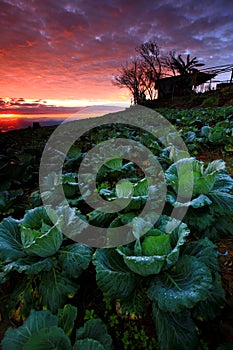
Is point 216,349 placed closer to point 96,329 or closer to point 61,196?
point 96,329

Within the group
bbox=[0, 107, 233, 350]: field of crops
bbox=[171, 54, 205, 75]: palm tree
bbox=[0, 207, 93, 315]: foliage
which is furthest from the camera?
bbox=[171, 54, 205, 75]: palm tree

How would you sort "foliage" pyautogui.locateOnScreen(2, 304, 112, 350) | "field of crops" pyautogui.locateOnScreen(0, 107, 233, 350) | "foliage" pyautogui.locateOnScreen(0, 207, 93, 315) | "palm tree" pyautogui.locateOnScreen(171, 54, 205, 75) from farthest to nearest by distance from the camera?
1. "palm tree" pyautogui.locateOnScreen(171, 54, 205, 75)
2. "foliage" pyautogui.locateOnScreen(0, 207, 93, 315)
3. "field of crops" pyautogui.locateOnScreen(0, 107, 233, 350)
4. "foliage" pyautogui.locateOnScreen(2, 304, 112, 350)

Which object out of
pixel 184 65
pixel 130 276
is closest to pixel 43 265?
pixel 130 276

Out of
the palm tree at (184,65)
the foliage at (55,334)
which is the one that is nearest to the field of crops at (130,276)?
the foliage at (55,334)

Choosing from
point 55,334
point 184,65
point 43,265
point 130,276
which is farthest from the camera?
point 184,65

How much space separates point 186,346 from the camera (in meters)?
1.22

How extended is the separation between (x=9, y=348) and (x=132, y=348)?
29.3 inches

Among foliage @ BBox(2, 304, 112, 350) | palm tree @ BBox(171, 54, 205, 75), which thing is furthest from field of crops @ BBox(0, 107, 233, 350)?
palm tree @ BBox(171, 54, 205, 75)

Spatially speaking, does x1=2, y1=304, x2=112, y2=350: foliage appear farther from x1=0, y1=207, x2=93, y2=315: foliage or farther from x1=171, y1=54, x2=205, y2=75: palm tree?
x1=171, y1=54, x2=205, y2=75: palm tree

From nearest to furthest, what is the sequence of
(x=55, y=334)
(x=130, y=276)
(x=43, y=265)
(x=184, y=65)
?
(x=55, y=334), (x=130, y=276), (x=43, y=265), (x=184, y=65)

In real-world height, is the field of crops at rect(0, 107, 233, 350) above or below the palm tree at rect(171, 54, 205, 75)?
below

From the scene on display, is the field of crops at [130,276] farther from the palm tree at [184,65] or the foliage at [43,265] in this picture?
the palm tree at [184,65]

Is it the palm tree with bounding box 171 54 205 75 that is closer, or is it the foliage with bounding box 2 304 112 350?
the foliage with bounding box 2 304 112 350

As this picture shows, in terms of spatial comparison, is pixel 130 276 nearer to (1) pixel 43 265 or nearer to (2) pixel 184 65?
(1) pixel 43 265
